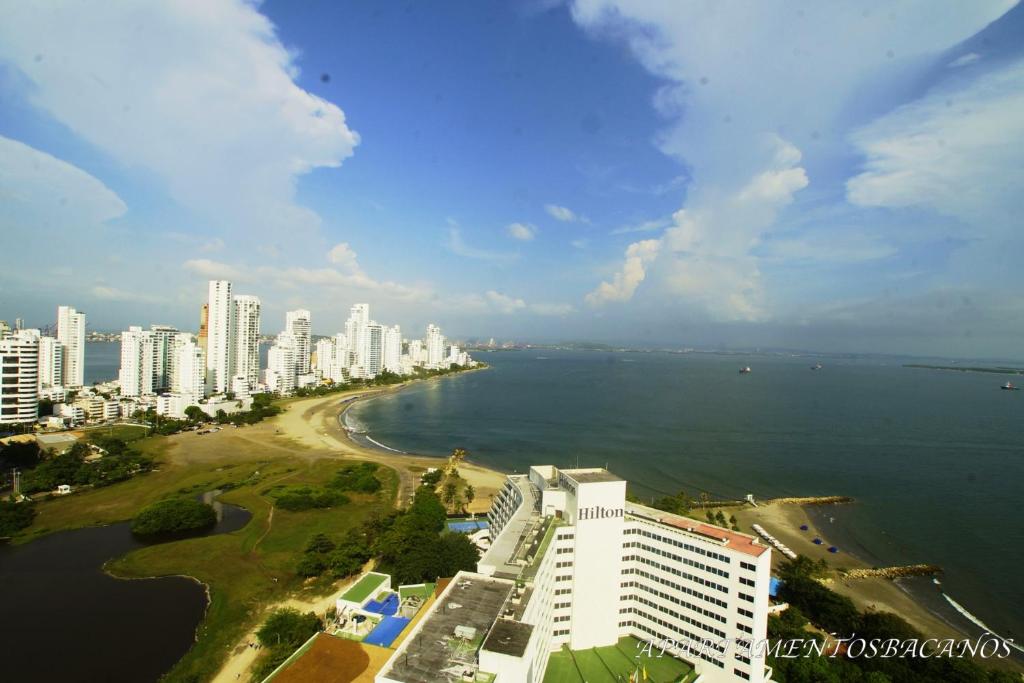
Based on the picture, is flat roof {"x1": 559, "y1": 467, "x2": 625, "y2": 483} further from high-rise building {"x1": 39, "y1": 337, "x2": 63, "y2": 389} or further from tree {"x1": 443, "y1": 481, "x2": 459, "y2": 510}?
high-rise building {"x1": 39, "y1": 337, "x2": 63, "y2": 389}

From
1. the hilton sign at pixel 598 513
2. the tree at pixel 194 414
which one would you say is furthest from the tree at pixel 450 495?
the tree at pixel 194 414

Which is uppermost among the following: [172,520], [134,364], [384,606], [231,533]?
[134,364]

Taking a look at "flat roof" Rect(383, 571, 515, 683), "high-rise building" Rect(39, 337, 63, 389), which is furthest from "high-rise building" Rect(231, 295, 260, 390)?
"flat roof" Rect(383, 571, 515, 683)

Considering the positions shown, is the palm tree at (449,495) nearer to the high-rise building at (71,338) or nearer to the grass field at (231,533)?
the grass field at (231,533)

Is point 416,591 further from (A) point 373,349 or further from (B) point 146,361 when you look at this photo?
(A) point 373,349

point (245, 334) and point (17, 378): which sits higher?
point (245, 334)

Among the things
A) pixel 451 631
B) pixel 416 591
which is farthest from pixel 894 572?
pixel 451 631
